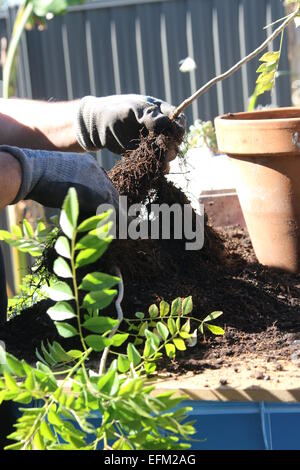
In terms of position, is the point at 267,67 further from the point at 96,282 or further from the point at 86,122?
the point at 96,282

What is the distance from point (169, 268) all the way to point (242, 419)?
0.56 metres

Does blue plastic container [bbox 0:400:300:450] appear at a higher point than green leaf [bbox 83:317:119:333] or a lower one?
lower

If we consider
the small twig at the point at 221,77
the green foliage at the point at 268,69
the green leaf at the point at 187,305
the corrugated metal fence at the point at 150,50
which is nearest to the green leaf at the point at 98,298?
the green leaf at the point at 187,305

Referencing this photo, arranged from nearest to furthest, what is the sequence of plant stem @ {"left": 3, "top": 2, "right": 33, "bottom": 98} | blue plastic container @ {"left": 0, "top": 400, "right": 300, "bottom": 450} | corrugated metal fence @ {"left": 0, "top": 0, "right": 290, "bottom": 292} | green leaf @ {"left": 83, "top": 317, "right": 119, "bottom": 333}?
1. green leaf @ {"left": 83, "top": 317, "right": 119, "bottom": 333}
2. blue plastic container @ {"left": 0, "top": 400, "right": 300, "bottom": 450}
3. plant stem @ {"left": 3, "top": 2, "right": 33, "bottom": 98}
4. corrugated metal fence @ {"left": 0, "top": 0, "right": 290, "bottom": 292}

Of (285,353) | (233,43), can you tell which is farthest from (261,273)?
(233,43)

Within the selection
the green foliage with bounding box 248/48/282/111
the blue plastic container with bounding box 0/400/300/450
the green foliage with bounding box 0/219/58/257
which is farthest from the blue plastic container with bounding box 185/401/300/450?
the green foliage with bounding box 248/48/282/111

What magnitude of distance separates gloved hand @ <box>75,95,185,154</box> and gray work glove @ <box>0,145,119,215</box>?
1.03 feet

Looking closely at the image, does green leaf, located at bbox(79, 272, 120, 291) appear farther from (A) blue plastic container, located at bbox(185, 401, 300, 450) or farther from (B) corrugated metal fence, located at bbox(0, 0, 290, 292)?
(B) corrugated metal fence, located at bbox(0, 0, 290, 292)

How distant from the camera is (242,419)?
4.03 feet

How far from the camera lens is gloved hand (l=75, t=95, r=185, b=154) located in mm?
1757

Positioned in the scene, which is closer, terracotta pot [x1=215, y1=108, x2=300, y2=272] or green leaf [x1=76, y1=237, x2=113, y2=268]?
green leaf [x1=76, y1=237, x2=113, y2=268]

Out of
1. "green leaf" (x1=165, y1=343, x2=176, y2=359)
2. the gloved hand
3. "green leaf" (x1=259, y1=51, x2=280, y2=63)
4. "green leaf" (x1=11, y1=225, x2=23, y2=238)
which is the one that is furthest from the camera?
"green leaf" (x1=259, y1=51, x2=280, y2=63)

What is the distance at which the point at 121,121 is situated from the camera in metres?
1.79

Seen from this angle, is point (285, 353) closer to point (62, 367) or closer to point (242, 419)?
point (242, 419)
